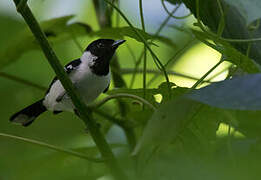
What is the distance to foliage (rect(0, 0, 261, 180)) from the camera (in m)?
0.57

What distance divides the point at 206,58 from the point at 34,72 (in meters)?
0.98

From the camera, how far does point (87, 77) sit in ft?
6.95

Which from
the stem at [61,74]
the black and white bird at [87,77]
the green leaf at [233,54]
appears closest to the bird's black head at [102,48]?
the black and white bird at [87,77]

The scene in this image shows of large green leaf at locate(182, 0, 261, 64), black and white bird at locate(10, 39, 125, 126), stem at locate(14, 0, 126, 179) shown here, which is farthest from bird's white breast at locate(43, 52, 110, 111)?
large green leaf at locate(182, 0, 261, 64)

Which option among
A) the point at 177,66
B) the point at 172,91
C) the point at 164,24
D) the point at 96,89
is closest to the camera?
the point at 172,91

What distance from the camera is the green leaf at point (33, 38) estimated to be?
160 centimetres

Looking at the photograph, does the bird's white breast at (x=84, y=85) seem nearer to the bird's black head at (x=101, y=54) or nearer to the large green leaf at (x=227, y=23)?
the bird's black head at (x=101, y=54)

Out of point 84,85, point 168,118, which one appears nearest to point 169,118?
point 168,118

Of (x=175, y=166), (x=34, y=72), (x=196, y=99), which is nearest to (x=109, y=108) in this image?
(x=34, y=72)

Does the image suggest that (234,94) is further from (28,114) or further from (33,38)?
(28,114)

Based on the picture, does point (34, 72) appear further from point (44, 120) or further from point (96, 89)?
point (96, 89)

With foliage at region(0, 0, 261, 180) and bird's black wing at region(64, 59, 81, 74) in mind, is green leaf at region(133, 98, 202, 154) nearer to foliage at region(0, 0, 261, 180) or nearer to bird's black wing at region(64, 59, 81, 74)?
foliage at region(0, 0, 261, 180)

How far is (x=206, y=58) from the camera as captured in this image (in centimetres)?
230

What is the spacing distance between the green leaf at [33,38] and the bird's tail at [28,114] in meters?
0.22
